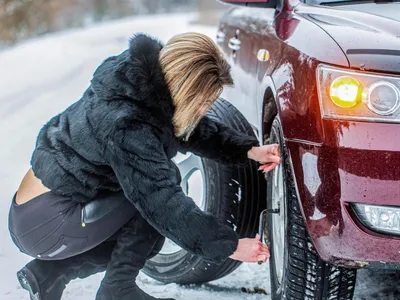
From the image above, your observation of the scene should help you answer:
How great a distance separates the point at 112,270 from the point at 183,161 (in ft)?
2.90

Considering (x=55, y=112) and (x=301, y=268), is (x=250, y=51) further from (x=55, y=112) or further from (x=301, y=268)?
(x=55, y=112)

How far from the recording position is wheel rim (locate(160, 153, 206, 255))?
3168 millimetres

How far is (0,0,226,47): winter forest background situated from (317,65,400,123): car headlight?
16114mm

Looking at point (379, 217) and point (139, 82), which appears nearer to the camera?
point (379, 217)

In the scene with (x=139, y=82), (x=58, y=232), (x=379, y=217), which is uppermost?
(x=139, y=82)

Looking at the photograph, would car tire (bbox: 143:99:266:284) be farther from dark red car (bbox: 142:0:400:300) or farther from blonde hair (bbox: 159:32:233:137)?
blonde hair (bbox: 159:32:233:137)

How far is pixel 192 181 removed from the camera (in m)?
3.40

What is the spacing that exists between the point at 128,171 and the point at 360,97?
2.73ft

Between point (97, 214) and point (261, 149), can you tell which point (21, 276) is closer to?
point (97, 214)

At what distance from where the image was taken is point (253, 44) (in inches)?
135

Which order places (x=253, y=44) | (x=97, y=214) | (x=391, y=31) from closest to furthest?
1. (x=391, y=31)
2. (x=97, y=214)
3. (x=253, y=44)

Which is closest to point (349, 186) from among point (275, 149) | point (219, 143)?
point (275, 149)

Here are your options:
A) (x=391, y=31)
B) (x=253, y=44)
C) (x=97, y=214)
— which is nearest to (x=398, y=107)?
(x=391, y=31)

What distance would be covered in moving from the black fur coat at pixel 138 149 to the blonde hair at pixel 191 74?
35 millimetres
